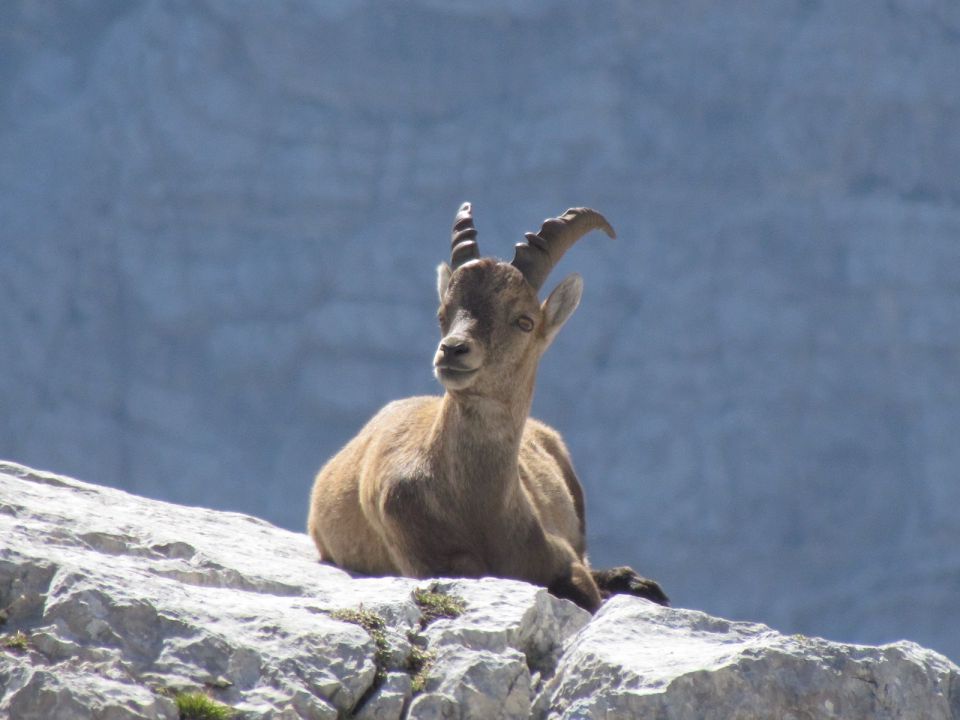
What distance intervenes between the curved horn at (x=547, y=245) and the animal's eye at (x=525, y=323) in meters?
0.28

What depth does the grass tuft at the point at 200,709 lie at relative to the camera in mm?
3762

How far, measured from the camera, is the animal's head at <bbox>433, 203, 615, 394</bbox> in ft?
21.7

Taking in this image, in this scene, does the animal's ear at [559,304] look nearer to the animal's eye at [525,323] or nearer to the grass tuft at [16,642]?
the animal's eye at [525,323]

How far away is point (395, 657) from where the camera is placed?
14.0 ft

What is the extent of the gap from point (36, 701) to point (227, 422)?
1124 inches

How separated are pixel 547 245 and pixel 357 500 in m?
1.63

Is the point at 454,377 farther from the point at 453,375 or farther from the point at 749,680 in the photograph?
the point at 749,680

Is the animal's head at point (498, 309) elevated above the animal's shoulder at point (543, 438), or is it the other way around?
the animal's shoulder at point (543, 438)

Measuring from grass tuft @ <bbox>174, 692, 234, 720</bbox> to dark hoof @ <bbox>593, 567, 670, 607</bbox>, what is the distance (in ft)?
10.5

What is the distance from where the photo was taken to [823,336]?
30922 mm

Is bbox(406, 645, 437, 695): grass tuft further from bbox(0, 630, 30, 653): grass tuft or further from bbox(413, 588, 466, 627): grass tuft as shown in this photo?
bbox(0, 630, 30, 653): grass tuft

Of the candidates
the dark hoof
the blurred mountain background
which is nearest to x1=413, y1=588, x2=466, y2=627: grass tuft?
the dark hoof

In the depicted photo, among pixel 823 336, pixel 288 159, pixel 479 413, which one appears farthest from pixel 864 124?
pixel 479 413

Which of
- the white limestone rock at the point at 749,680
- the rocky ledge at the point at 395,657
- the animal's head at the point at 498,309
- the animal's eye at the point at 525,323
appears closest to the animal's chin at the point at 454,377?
the animal's head at the point at 498,309
